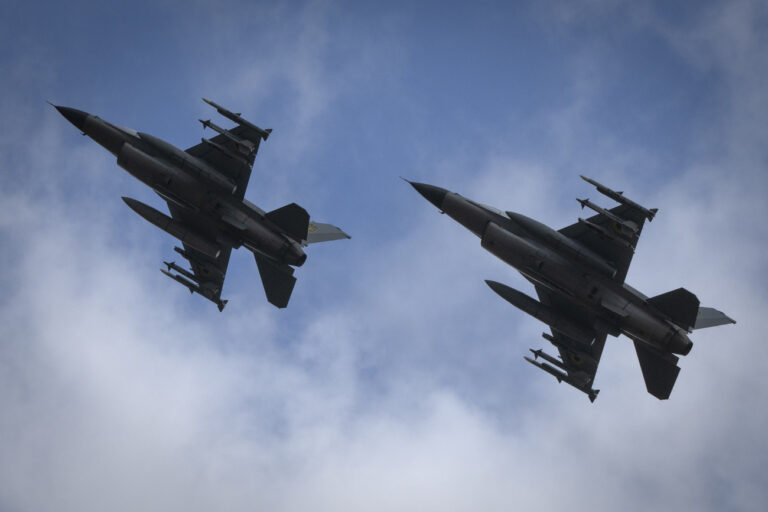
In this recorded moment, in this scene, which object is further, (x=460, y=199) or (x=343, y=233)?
(x=343, y=233)

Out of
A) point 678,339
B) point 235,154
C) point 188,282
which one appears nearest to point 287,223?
point 235,154

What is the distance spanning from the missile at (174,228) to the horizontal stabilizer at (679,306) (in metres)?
26.2

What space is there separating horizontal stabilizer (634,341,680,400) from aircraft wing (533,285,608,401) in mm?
2521

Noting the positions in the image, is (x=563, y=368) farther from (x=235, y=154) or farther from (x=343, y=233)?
(x=235, y=154)

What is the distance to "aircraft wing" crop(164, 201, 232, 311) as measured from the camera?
4625 centimetres

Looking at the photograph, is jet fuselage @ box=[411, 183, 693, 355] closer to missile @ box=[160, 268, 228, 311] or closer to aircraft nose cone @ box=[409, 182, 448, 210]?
aircraft nose cone @ box=[409, 182, 448, 210]

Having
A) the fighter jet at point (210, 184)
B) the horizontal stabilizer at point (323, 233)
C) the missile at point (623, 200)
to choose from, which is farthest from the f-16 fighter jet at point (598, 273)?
the fighter jet at point (210, 184)

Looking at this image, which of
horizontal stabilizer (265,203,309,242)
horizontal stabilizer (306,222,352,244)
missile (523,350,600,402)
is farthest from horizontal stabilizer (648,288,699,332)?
horizontal stabilizer (265,203,309,242)

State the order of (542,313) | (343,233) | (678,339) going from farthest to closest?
(343,233) → (542,313) → (678,339)

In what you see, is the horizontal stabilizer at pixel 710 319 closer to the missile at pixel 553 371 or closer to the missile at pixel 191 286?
the missile at pixel 553 371

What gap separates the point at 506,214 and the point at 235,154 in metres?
16.3

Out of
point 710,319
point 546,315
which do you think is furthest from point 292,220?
point 710,319

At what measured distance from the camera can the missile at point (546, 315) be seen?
44094 mm

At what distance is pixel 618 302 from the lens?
138 ft
